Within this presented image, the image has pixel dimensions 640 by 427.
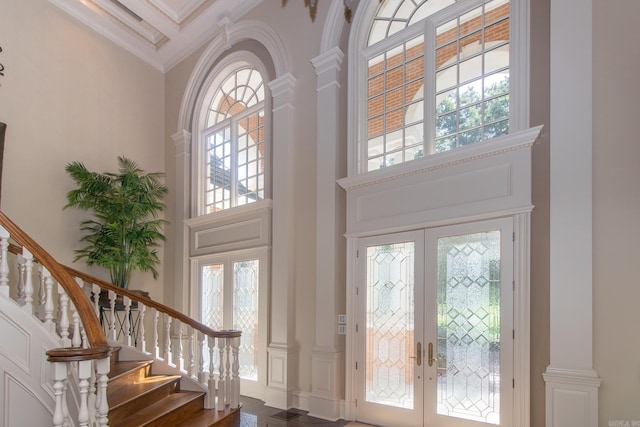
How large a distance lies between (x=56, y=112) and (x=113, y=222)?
189 centimetres

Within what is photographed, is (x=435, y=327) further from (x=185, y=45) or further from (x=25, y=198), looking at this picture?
(x=185, y=45)

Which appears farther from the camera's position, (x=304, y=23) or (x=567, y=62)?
(x=304, y=23)

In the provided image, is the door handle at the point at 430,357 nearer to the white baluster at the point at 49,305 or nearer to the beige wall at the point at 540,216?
the beige wall at the point at 540,216

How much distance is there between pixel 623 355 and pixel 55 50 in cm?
800

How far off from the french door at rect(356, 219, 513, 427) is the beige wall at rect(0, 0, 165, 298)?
4430mm

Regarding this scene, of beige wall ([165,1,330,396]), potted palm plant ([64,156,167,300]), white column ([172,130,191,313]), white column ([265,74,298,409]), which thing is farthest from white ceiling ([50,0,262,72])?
potted palm plant ([64,156,167,300])

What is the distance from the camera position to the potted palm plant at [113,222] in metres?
6.08

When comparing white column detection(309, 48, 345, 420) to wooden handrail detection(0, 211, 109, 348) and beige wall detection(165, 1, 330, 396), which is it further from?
wooden handrail detection(0, 211, 109, 348)

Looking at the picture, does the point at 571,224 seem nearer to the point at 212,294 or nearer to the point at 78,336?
the point at 78,336

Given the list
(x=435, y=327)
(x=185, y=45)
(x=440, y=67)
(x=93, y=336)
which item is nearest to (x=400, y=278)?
(x=435, y=327)

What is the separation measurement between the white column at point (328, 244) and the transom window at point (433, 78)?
1.35 feet

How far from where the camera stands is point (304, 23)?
18.9 ft

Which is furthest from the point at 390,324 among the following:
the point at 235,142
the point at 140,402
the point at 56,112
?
the point at 56,112

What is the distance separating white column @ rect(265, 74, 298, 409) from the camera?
17.3ft
